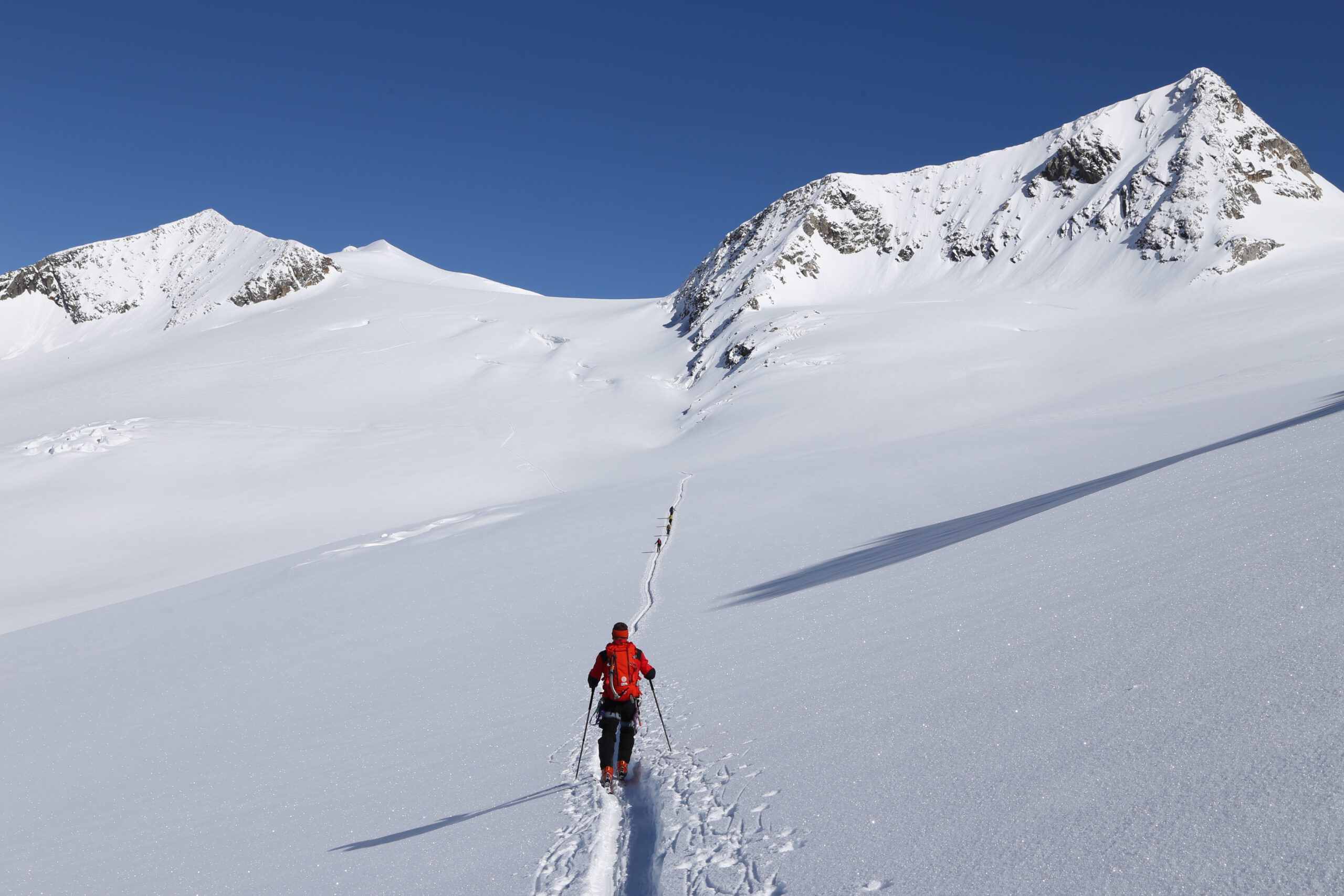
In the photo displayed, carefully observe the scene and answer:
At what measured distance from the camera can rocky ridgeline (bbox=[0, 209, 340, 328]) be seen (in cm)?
9262

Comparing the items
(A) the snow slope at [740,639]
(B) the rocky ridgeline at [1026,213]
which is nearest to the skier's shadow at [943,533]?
(A) the snow slope at [740,639]

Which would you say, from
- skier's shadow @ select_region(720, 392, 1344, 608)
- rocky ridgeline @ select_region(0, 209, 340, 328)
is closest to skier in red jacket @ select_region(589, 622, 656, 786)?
skier's shadow @ select_region(720, 392, 1344, 608)

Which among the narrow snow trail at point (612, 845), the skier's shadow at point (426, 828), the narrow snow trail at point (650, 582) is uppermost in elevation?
the skier's shadow at point (426, 828)

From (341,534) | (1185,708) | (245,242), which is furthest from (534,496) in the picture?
(245,242)

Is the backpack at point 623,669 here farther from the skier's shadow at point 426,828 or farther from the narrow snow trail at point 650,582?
the narrow snow trail at point 650,582

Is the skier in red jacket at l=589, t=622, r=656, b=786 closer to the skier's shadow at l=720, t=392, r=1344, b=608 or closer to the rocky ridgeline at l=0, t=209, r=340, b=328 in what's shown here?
the skier's shadow at l=720, t=392, r=1344, b=608

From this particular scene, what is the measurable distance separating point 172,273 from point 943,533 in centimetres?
11651

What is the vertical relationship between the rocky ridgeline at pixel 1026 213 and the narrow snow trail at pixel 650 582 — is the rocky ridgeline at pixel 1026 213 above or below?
above

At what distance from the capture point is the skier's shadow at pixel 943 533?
12789 mm

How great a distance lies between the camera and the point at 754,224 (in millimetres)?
86688

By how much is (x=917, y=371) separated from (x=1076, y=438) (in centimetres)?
2237

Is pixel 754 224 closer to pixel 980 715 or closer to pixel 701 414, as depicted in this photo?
pixel 701 414

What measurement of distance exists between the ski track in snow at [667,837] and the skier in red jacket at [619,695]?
258mm

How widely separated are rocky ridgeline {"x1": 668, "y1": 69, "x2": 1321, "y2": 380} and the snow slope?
20560 mm
